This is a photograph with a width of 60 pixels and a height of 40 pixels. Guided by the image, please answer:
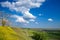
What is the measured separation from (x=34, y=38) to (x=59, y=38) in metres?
1.39

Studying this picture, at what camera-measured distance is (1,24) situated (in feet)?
17.7

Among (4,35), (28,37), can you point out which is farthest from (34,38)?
(4,35)

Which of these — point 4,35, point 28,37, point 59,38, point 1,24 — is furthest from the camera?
point 59,38

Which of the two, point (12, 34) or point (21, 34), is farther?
point (21, 34)

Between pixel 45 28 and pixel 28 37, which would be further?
pixel 45 28

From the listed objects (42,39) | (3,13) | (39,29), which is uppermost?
(3,13)

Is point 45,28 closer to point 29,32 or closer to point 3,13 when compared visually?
point 29,32

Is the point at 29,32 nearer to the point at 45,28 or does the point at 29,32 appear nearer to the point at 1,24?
the point at 45,28

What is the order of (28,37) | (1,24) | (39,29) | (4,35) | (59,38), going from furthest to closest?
(59,38) < (39,29) < (28,37) < (1,24) < (4,35)


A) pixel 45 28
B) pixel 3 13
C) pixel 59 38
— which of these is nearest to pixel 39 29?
pixel 45 28

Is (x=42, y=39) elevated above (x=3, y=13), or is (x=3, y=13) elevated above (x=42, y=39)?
(x=3, y=13)

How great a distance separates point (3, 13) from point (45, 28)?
65.2 inches

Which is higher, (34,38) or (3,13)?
(3,13)

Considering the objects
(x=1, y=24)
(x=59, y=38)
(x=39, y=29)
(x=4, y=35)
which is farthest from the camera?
(x=59, y=38)
